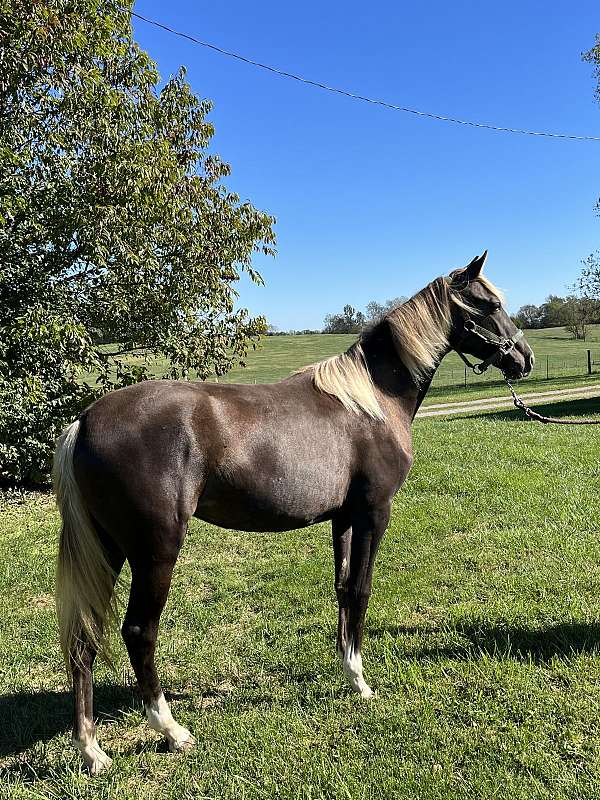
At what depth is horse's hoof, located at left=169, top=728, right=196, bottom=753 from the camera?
8.29 feet

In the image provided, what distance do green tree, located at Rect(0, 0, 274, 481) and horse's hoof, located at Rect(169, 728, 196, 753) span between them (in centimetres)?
513

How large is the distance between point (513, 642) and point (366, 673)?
100cm

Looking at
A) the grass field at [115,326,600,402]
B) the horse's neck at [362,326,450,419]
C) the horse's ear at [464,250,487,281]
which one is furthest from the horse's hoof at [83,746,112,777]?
the grass field at [115,326,600,402]

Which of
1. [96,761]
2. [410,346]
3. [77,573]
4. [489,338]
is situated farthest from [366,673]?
[489,338]

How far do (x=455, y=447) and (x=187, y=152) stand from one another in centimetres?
702

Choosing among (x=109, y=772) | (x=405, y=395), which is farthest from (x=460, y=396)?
(x=109, y=772)

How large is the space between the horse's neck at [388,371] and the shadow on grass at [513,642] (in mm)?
1549

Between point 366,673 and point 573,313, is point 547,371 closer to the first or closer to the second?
point 573,313

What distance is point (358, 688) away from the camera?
9.44 ft

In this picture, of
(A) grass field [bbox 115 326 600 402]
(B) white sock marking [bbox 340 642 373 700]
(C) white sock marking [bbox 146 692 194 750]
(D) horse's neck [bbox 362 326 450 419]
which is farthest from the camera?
(A) grass field [bbox 115 326 600 402]

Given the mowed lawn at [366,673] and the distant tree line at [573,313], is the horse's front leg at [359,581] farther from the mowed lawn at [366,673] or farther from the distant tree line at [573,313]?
the distant tree line at [573,313]

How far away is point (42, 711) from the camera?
9.49 feet

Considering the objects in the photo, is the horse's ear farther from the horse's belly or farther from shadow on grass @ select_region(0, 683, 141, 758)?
shadow on grass @ select_region(0, 683, 141, 758)

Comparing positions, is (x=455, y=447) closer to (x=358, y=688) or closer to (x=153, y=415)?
(x=358, y=688)
